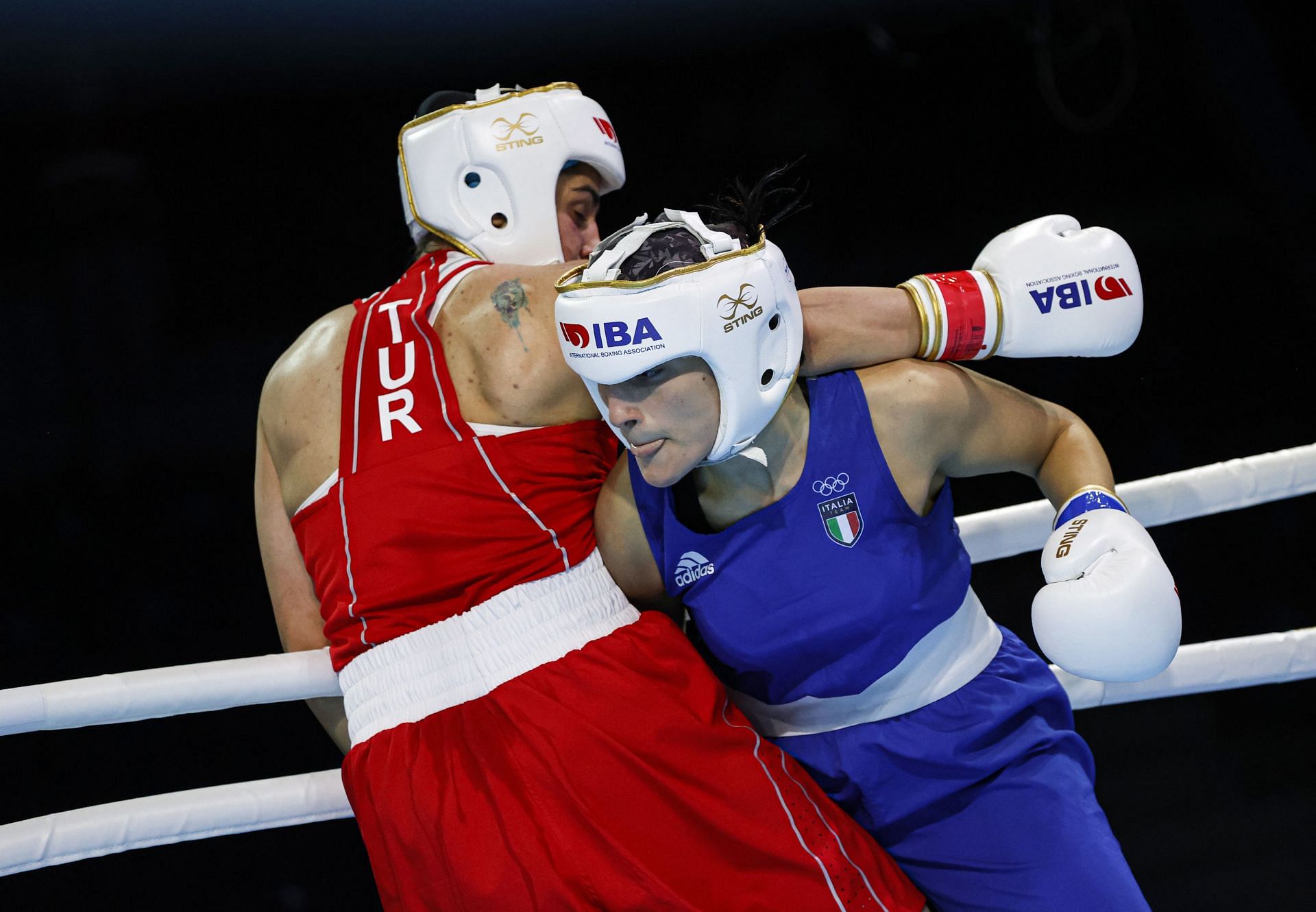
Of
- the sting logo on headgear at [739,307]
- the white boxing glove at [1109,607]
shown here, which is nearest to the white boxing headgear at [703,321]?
the sting logo on headgear at [739,307]

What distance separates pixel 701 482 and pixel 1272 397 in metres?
2.79

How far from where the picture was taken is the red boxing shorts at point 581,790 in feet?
5.90

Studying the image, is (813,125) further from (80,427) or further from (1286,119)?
(80,427)

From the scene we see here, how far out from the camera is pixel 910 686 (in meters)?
2.00

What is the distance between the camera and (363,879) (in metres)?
3.20

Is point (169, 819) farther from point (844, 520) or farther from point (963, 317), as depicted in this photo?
point (963, 317)

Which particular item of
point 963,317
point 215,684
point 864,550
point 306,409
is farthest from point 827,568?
point 215,684

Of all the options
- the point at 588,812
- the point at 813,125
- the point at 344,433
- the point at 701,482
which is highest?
the point at 813,125

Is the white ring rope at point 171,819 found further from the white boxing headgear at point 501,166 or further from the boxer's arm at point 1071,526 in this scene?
the white boxing headgear at point 501,166

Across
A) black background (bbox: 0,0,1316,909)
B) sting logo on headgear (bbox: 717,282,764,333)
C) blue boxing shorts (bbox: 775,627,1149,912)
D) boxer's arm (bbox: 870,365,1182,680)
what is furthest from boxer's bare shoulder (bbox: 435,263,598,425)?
black background (bbox: 0,0,1316,909)

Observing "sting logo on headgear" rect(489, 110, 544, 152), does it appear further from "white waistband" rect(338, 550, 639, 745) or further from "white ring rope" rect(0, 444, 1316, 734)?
"white ring rope" rect(0, 444, 1316, 734)

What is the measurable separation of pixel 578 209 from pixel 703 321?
90 centimetres

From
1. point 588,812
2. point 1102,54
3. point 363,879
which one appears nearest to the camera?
point 588,812

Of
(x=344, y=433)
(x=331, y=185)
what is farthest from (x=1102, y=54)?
(x=344, y=433)
